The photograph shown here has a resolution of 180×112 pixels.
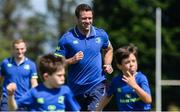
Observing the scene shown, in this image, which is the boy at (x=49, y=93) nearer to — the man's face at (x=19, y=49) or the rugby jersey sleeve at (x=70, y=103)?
the rugby jersey sleeve at (x=70, y=103)

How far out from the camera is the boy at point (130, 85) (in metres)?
8.54

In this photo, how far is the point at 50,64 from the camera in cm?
766

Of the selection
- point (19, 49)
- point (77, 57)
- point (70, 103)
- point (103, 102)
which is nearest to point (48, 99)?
point (70, 103)

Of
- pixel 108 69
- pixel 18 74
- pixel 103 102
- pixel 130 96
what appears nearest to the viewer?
pixel 130 96

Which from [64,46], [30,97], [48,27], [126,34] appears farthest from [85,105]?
[48,27]

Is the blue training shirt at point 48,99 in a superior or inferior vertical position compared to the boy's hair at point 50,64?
inferior

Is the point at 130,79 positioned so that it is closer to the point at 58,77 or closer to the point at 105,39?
the point at 58,77

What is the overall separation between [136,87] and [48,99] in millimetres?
1176

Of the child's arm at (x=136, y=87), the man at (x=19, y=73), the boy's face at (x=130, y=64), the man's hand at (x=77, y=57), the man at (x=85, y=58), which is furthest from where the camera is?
the man at (x=19, y=73)

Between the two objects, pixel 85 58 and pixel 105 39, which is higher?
pixel 105 39

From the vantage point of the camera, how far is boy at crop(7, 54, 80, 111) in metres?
7.64

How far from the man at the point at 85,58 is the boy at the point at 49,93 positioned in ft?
6.71

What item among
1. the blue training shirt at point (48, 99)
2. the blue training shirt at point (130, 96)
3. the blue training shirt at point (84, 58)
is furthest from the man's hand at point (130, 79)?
the blue training shirt at point (84, 58)

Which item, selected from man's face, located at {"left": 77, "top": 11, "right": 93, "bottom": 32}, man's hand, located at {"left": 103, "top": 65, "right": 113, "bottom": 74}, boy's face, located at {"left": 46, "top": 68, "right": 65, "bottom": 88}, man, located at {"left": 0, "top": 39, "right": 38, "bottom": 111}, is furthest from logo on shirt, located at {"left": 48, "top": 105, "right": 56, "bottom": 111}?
man, located at {"left": 0, "top": 39, "right": 38, "bottom": 111}
